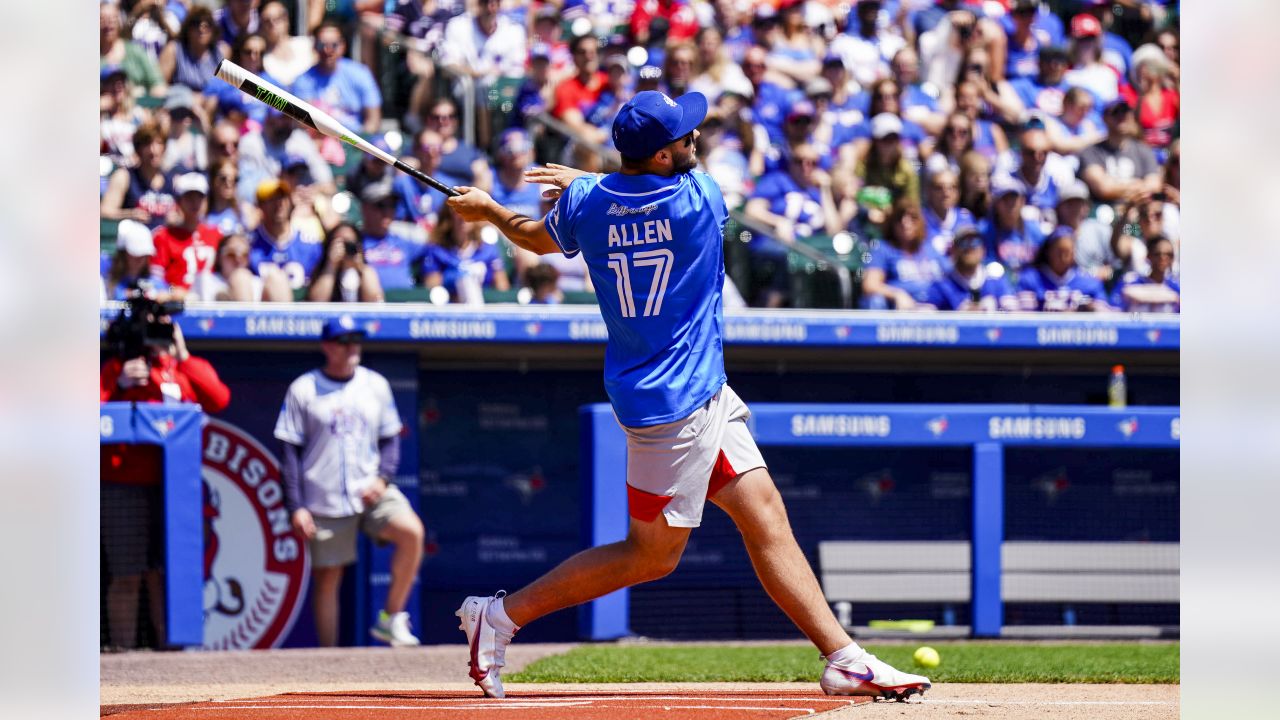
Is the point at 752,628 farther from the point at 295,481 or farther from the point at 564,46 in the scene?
the point at 564,46

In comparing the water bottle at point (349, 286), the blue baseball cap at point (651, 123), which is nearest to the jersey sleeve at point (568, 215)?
the blue baseball cap at point (651, 123)

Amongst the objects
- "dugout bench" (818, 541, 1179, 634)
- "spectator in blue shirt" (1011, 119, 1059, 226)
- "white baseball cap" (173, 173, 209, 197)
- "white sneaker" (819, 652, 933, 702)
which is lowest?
"dugout bench" (818, 541, 1179, 634)

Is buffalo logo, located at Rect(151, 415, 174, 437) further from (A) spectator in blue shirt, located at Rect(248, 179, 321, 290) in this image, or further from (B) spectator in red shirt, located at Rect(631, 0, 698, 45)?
(B) spectator in red shirt, located at Rect(631, 0, 698, 45)

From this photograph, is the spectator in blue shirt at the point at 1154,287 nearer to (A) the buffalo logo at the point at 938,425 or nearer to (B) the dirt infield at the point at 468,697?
(A) the buffalo logo at the point at 938,425

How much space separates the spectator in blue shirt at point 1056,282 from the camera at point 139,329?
4.82 m

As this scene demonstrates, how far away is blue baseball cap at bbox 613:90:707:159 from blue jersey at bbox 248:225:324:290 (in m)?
4.67

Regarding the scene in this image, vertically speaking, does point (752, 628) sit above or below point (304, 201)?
below

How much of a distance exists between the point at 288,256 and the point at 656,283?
4.89 m

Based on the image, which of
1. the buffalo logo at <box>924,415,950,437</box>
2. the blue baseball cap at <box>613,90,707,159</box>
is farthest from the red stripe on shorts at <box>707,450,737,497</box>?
the buffalo logo at <box>924,415,950,437</box>

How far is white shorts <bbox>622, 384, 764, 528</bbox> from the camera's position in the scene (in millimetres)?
4867

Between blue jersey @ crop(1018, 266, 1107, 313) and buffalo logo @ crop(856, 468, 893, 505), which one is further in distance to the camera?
blue jersey @ crop(1018, 266, 1107, 313)
